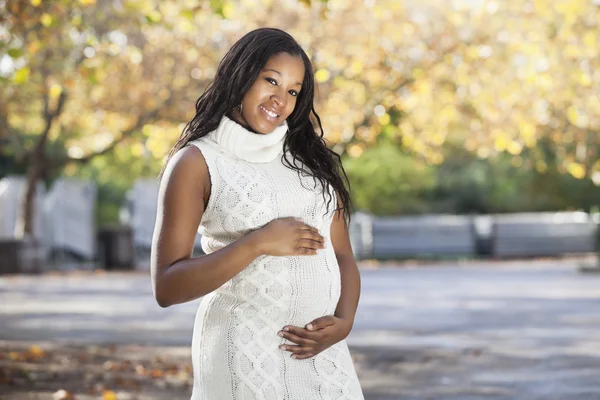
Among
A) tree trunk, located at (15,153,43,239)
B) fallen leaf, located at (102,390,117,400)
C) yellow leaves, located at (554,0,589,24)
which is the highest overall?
yellow leaves, located at (554,0,589,24)

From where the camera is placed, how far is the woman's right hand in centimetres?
323

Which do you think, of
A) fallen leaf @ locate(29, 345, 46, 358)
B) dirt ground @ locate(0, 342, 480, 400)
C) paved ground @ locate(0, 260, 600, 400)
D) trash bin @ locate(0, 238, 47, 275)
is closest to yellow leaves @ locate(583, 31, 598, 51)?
paved ground @ locate(0, 260, 600, 400)

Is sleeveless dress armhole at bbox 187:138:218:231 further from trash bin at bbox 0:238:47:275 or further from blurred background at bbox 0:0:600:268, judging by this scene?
trash bin at bbox 0:238:47:275

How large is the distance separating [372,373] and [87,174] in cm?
3896

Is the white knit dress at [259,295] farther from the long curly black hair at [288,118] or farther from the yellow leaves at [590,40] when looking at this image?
the yellow leaves at [590,40]

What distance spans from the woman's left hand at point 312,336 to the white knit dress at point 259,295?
0.02 metres

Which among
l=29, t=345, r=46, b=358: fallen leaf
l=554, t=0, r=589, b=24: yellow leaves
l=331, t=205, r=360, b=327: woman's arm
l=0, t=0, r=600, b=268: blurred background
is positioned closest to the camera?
l=331, t=205, r=360, b=327: woman's arm

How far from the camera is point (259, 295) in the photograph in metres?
3.31

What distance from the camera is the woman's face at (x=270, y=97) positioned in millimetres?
3398

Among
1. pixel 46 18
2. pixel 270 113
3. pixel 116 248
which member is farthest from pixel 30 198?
pixel 270 113

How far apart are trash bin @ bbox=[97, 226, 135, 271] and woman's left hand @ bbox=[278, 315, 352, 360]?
27.5 m

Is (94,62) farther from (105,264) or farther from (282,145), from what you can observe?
(282,145)

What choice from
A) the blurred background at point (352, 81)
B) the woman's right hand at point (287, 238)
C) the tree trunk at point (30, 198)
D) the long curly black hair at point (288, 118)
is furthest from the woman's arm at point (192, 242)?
the tree trunk at point (30, 198)

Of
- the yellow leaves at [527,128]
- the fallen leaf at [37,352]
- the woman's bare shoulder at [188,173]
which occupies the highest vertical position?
the woman's bare shoulder at [188,173]
